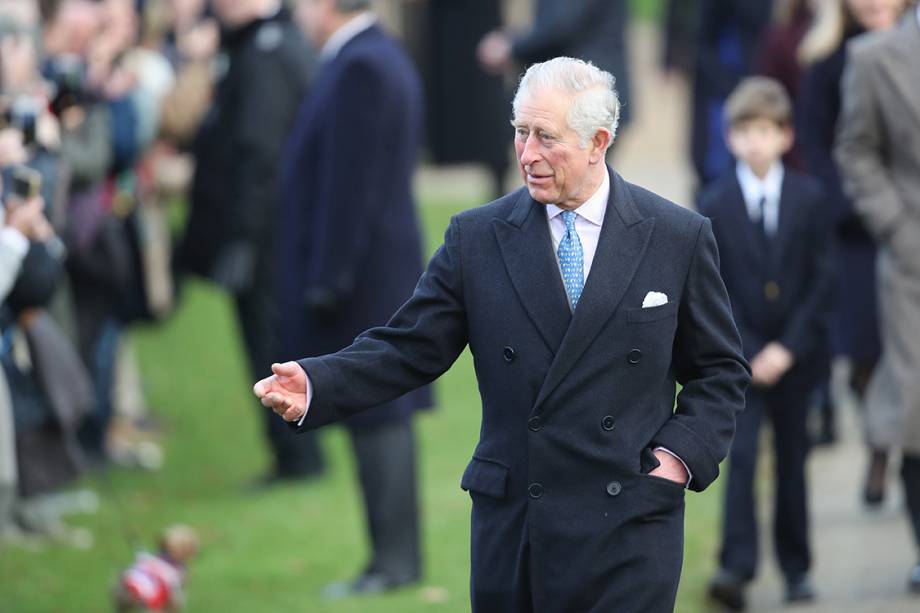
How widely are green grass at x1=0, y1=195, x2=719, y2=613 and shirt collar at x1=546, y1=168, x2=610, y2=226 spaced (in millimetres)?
2916

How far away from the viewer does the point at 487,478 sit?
193 inches

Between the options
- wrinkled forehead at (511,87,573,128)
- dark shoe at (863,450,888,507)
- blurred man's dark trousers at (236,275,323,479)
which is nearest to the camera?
wrinkled forehead at (511,87,573,128)

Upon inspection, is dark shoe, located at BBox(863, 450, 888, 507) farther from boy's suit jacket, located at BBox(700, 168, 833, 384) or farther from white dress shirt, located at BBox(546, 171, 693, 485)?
white dress shirt, located at BBox(546, 171, 693, 485)

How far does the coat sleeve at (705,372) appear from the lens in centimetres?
485

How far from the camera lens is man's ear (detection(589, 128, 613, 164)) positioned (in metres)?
4.80

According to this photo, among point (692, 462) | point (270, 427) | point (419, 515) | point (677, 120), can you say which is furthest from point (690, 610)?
point (677, 120)

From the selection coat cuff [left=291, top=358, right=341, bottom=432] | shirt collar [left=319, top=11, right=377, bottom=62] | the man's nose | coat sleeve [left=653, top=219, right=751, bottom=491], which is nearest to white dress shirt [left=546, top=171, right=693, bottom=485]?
coat sleeve [left=653, top=219, right=751, bottom=491]

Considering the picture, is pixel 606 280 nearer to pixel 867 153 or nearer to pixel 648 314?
pixel 648 314

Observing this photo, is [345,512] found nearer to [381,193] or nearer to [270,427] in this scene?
[270,427]

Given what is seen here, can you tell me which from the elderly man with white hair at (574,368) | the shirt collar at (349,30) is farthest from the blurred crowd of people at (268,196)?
the elderly man with white hair at (574,368)

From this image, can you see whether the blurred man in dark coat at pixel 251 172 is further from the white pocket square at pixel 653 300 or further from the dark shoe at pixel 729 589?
the white pocket square at pixel 653 300

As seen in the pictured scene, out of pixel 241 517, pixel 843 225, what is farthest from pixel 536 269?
pixel 241 517

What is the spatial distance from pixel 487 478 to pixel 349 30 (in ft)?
11.9

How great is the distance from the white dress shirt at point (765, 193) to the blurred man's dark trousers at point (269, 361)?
339 cm
